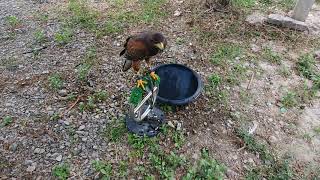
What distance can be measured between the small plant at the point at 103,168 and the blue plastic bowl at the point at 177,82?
3.10 ft

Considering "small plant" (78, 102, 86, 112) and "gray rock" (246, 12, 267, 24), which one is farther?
"gray rock" (246, 12, 267, 24)

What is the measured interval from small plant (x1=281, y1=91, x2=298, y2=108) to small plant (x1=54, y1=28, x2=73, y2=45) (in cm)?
281

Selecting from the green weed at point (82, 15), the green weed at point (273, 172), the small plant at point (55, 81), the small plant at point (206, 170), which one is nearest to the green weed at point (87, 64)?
the small plant at point (55, 81)

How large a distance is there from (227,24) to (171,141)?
2326 millimetres

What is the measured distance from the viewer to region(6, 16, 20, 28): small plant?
4.67m

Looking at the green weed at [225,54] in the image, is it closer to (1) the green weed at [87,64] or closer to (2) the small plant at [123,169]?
(1) the green weed at [87,64]

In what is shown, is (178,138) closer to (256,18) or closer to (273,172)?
(273,172)

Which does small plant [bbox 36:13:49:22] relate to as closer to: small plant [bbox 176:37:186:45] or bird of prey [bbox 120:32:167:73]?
small plant [bbox 176:37:186:45]

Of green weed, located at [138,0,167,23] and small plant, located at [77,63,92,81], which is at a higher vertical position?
green weed, located at [138,0,167,23]

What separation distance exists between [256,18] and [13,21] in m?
3.54

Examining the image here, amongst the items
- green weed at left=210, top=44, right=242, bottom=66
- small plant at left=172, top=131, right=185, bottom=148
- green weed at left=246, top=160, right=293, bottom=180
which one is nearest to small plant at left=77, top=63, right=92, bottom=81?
small plant at left=172, top=131, right=185, bottom=148

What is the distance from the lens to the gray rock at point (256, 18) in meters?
4.86

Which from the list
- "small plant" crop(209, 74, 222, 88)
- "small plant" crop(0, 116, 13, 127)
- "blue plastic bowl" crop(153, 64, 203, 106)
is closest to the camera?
"small plant" crop(0, 116, 13, 127)

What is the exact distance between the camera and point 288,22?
15.4 feet
